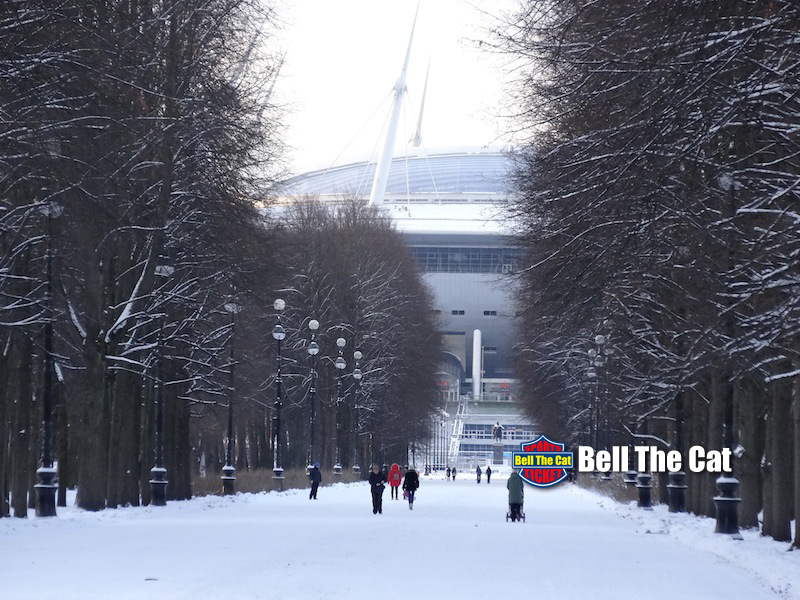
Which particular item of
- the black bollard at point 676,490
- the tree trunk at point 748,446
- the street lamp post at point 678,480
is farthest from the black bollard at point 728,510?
the black bollard at point 676,490

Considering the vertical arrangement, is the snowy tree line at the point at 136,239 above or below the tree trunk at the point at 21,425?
above

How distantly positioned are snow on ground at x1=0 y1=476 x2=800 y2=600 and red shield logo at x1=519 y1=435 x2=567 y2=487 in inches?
2022

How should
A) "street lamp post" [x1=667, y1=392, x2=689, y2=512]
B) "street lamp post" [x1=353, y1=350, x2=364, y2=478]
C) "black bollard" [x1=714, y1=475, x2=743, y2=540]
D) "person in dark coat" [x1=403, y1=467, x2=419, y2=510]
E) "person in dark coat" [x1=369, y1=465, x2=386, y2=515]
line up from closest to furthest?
"black bollard" [x1=714, y1=475, x2=743, y2=540], "person in dark coat" [x1=369, y1=465, x2=386, y2=515], "street lamp post" [x1=667, y1=392, x2=689, y2=512], "person in dark coat" [x1=403, y1=467, x2=419, y2=510], "street lamp post" [x1=353, y1=350, x2=364, y2=478]

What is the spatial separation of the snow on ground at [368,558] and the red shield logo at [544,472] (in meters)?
51.4

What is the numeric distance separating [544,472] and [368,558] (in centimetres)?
6837

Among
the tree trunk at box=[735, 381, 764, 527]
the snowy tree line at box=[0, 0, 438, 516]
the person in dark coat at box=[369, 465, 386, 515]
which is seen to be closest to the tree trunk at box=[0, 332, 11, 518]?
the snowy tree line at box=[0, 0, 438, 516]

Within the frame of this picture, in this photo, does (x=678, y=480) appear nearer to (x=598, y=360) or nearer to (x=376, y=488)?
(x=376, y=488)

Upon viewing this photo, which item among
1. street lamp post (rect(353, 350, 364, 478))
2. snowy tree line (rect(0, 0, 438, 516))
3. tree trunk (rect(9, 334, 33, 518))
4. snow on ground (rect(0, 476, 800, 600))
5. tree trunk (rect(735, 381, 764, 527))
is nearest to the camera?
snow on ground (rect(0, 476, 800, 600))

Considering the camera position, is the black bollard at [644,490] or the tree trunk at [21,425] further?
the black bollard at [644,490]

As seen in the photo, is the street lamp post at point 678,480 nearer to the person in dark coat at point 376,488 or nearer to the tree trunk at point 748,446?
the tree trunk at point 748,446

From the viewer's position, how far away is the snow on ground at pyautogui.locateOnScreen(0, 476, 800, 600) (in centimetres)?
1680

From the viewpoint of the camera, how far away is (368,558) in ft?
70.8

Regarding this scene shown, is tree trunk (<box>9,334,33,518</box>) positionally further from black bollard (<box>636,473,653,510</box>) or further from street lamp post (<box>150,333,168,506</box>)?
black bollard (<box>636,473,653,510</box>)

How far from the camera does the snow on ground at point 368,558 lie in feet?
55.1
